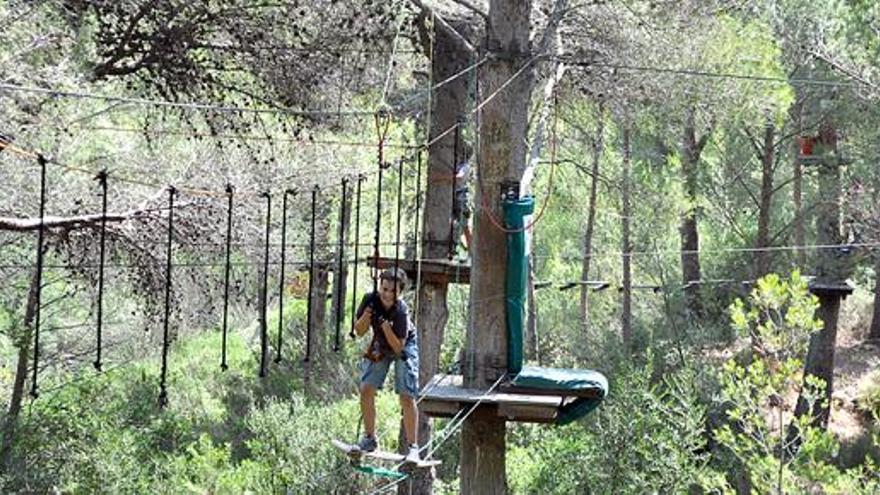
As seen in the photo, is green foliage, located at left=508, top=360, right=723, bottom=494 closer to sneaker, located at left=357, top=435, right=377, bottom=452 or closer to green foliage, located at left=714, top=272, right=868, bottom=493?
green foliage, located at left=714, top=272, right=868, bottom=493

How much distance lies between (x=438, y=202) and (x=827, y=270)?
24.8 feet

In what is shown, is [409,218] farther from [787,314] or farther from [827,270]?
[787,314]

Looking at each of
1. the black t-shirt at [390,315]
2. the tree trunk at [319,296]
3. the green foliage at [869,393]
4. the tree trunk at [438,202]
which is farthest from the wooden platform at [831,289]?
the black t-shirt at [390,315]

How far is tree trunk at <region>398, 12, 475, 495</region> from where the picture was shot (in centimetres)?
1609

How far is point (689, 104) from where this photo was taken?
1612 centimetres

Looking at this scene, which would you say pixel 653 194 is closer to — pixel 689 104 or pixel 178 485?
pixel 689 104

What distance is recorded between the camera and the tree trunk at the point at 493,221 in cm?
1055

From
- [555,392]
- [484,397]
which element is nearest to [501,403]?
[484,397]

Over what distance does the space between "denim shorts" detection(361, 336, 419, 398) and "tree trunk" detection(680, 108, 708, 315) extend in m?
12.9

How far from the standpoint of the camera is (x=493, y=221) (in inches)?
413

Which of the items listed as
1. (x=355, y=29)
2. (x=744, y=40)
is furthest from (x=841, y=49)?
(x=355, y=29)

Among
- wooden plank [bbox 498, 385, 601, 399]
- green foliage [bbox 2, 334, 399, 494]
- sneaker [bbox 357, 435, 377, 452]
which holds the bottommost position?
green foliage [bbox 2, 334, 399, 494]

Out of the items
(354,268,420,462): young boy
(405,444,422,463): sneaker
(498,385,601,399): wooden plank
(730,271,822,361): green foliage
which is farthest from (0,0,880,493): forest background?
(498,385,601,399): wooden plank

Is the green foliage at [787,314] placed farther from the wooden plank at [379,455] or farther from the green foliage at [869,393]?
the green foliage at [869,393]
